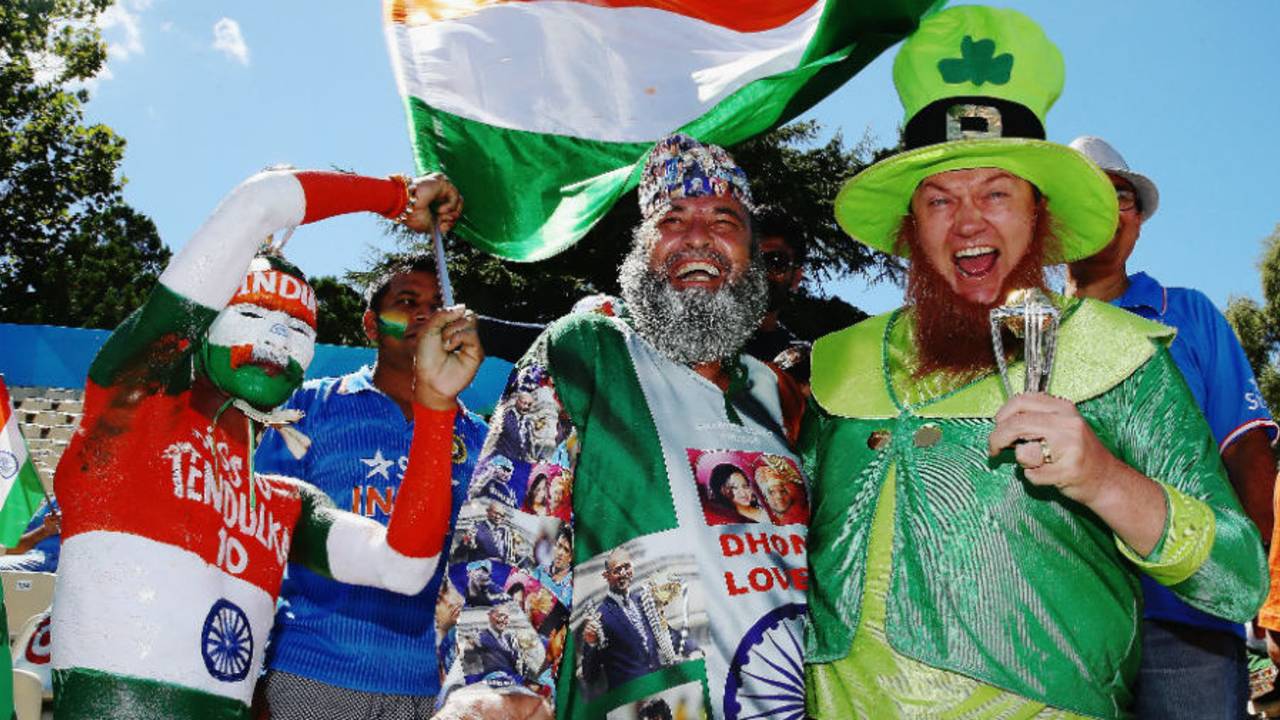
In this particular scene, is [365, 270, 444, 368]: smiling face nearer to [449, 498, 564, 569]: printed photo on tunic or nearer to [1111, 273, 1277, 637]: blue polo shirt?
[449, 498, 564, 569]: printed photo on tunic

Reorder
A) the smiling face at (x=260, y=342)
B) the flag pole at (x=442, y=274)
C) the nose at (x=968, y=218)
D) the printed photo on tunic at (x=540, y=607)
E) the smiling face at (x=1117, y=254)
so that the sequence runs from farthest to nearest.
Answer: the smiling face at (x=1117, y=254), the flag pole at (x=442, y=274), the smiling face at (x=260, y=342), the nose at (x=968, y=218), the printed photo on tunic at (x=540, y=607)

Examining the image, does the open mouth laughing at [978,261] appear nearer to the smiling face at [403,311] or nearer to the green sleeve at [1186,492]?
the green sleeve at [1186,492]

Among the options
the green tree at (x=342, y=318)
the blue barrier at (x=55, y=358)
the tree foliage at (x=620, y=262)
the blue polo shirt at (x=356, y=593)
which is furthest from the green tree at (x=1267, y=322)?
the blue polo shirt at (x=356, y=593)

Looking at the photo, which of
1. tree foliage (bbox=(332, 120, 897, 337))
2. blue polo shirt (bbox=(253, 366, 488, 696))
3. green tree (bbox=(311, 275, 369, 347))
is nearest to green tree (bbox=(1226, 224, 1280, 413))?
tree foliage (bbox=(332, 120, 897, 337))

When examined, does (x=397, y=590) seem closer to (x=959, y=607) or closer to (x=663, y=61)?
(x=959, y=607)

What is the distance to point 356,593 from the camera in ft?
11.6

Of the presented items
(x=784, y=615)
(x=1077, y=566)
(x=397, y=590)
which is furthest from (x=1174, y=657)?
(x=397, y=590)

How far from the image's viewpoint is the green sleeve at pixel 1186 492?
73.9 inches

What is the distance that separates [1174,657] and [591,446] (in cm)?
172

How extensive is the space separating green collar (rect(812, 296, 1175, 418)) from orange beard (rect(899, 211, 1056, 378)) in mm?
54

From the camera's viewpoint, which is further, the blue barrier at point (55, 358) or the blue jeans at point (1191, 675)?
the blue barrier at point (55, 358)

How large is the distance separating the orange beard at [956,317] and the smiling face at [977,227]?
0.06 ft

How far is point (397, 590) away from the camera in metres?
3.16

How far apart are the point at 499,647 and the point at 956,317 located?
122cm
